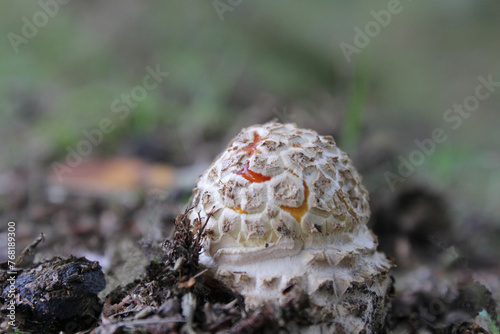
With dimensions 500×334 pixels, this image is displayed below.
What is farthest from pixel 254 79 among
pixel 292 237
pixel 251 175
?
pixel 292 237

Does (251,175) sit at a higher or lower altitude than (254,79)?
lower

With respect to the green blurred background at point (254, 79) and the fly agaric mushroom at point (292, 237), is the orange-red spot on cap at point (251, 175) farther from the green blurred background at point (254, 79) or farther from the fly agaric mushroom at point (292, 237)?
the green blurred background at point (254, 79)

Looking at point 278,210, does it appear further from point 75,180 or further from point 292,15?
point 292,15

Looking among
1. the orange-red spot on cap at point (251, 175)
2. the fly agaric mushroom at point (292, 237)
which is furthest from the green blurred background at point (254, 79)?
the orange-red spot on cap at point (251, 175)

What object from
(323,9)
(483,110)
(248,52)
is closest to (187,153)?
(248,52)

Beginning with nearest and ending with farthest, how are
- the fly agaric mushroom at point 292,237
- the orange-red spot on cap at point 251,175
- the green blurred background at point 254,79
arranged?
the fly agaric mushroom at point 292,237 < the orange-red spot on cap at point 251,175 < the green blurred background at point 254,79

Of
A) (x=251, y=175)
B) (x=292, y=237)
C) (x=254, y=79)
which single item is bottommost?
(x=292, y=237)

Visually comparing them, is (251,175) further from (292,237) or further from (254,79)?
(254,79)
